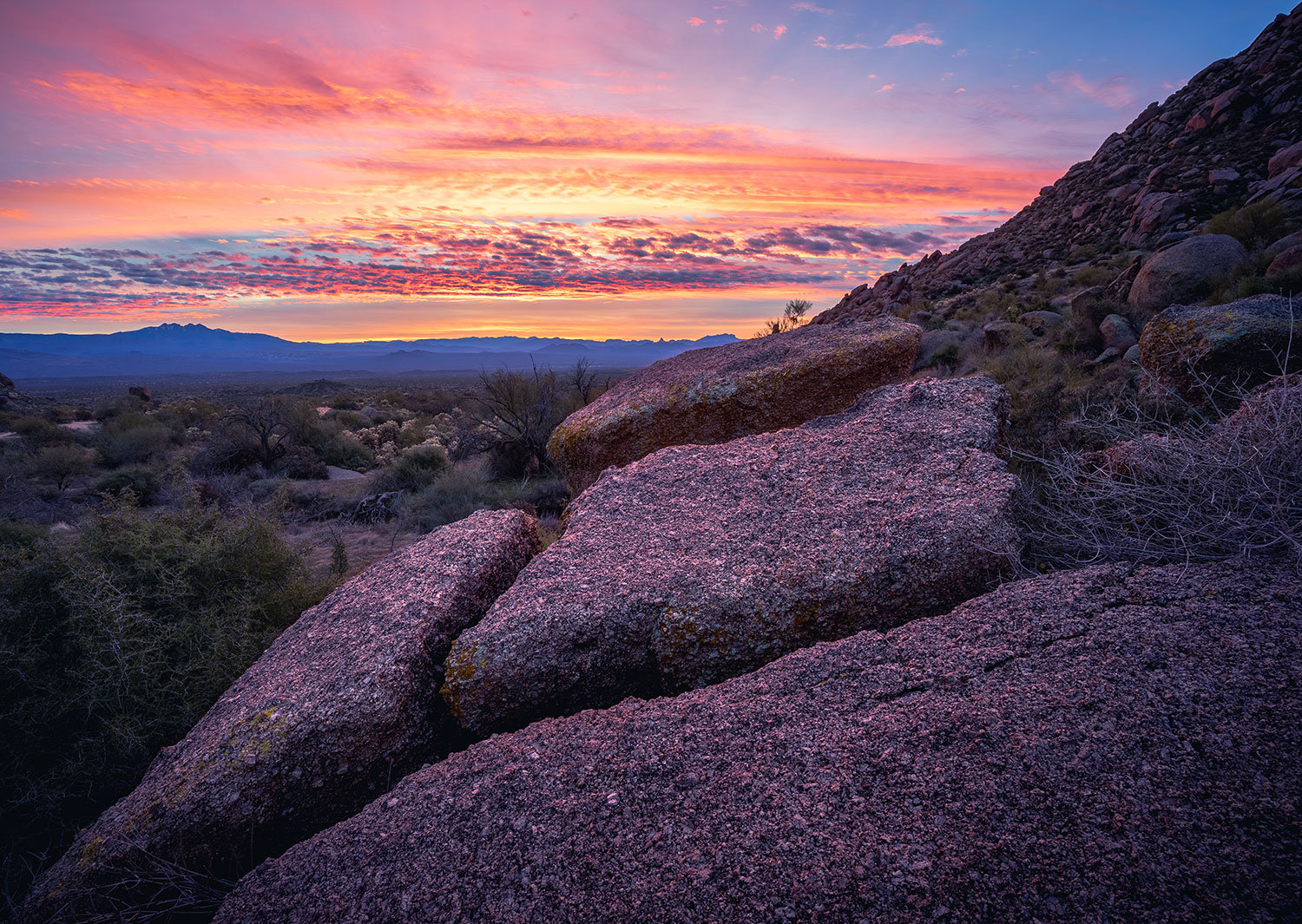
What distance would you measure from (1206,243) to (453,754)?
38.6 feet

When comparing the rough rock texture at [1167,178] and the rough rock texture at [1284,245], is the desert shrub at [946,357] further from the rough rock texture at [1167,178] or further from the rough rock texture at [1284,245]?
the rough rock texture at [1284,245]

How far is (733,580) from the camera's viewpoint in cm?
305

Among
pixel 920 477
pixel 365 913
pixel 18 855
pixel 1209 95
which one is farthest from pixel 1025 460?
pixel 1209 95

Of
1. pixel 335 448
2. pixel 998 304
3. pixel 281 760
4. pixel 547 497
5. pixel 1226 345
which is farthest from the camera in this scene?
pixel 335 448

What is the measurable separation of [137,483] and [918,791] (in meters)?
15.5

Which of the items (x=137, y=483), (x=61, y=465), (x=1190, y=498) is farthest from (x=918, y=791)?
(x=61, y=465)

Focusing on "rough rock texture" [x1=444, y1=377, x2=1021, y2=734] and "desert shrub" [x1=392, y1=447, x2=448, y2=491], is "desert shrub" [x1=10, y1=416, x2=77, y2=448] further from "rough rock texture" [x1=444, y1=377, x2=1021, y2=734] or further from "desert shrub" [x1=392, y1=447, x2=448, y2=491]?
"rough rock texture" [x1=444, y1=377, x2=1021, y2=734]

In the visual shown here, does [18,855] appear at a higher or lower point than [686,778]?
lower

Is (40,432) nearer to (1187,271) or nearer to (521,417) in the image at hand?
(521,417)

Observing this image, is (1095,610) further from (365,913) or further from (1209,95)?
(1209,95)

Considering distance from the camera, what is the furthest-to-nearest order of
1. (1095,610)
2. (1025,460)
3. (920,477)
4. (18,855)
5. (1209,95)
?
(1209,95)
(1025,460)
(920,477)
(18,855)
(1095,610)

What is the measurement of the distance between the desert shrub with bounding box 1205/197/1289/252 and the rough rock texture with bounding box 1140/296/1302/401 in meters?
5.95

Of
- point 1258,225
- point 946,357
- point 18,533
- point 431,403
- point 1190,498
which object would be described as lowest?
point 18,533

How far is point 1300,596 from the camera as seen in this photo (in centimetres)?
210
